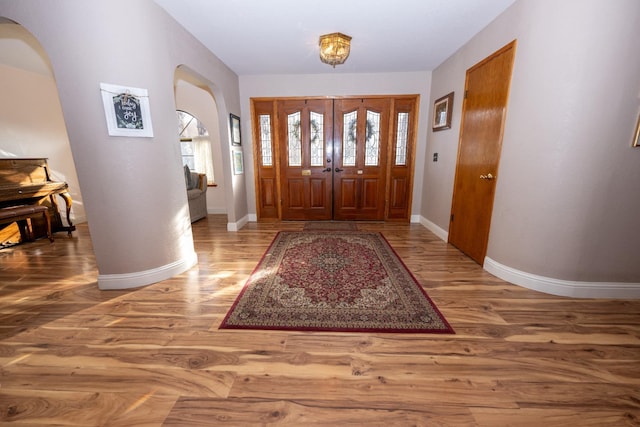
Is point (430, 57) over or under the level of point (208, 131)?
over

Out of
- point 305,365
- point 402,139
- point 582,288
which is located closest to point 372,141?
point 402,139

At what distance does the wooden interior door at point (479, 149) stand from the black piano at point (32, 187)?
5711 mm

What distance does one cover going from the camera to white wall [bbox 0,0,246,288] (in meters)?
1.91

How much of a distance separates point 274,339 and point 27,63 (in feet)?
17.1

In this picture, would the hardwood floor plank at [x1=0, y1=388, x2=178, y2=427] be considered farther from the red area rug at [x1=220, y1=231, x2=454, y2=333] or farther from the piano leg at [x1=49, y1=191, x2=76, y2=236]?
the piano leg at [x1=49, y1=191, x2=76, y2=236]

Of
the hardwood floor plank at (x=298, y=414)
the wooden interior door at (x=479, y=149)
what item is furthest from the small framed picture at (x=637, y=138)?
the hardwood floor plank at (x=298, y=414)

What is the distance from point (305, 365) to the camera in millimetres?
1496

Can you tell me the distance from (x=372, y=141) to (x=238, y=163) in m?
2.40

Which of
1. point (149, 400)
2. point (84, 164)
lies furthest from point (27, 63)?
point (149, 400)

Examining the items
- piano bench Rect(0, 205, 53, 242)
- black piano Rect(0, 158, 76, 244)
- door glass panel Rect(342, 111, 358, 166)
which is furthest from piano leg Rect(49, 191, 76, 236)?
door glass panel Rect(342, 111, 358, 166)

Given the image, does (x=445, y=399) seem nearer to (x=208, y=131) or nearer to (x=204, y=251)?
(x=204, y=251)

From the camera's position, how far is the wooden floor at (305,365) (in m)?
1.22

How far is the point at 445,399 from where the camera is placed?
128 centimetres

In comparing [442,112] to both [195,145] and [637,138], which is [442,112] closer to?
[637,138]
